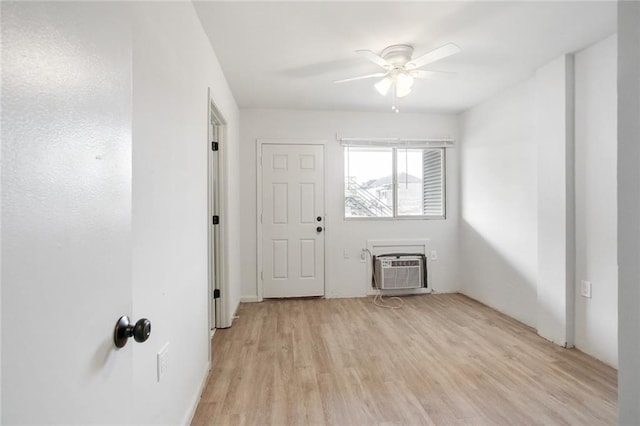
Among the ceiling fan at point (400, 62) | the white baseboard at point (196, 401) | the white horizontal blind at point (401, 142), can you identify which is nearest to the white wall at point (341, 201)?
the white horizontal blind at point (401, 142)

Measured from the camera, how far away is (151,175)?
120 cm

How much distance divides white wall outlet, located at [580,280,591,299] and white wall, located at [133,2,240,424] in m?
2.95

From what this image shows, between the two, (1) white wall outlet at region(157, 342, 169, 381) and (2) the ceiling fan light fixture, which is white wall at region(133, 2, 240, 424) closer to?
(1) white wall outlet at region(157, 342, 169, 381)

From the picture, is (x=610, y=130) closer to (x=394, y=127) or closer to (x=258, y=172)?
(x=394, y=127)

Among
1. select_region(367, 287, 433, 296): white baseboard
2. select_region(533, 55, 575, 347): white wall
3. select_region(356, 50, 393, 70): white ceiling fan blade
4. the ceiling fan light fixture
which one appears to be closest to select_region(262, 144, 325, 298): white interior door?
select_region(367, 287, 433, 296): white baseboard

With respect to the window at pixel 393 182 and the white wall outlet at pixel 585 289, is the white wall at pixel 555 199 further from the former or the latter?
the window at pixel 393 182

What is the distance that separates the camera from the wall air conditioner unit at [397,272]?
3820 millimetres

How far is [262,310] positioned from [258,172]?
1.68m

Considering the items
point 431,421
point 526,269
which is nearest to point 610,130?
point 526,269

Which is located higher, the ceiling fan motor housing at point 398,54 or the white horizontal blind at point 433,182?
the ceiling fan motor housing at point 398,54

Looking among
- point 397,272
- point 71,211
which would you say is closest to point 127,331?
point 71,211
